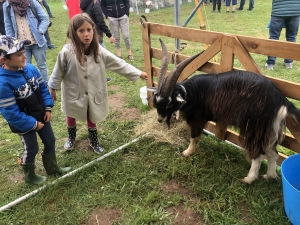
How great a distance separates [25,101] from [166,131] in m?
2.23

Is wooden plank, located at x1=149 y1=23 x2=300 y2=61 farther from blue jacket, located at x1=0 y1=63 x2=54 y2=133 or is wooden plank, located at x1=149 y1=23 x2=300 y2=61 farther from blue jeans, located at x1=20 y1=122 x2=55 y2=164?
blue jeans, located at x1=20 y1=122 x2=55 y2=164

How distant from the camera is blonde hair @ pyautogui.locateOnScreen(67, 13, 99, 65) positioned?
9.90 ft

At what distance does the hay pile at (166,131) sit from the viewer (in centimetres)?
407

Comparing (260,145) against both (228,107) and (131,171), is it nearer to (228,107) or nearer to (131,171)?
(228,107)

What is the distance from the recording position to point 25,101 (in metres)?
2.85

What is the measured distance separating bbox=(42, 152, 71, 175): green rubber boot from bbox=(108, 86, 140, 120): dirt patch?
178 cm

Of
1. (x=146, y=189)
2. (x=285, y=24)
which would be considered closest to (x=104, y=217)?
(x=146, y=189)

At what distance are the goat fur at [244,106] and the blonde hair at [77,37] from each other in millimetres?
1056

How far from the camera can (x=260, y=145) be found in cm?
283

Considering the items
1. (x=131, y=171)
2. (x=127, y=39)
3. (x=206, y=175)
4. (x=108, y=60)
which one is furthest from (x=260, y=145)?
(x=127, y=39)

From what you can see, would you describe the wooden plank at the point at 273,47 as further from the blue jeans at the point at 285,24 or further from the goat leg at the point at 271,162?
the blue jeans at the point at 285,24

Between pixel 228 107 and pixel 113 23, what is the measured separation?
5.77 m

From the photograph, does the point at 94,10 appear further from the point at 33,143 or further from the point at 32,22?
the point at 33,143

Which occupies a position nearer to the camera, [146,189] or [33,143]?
[33,143]
